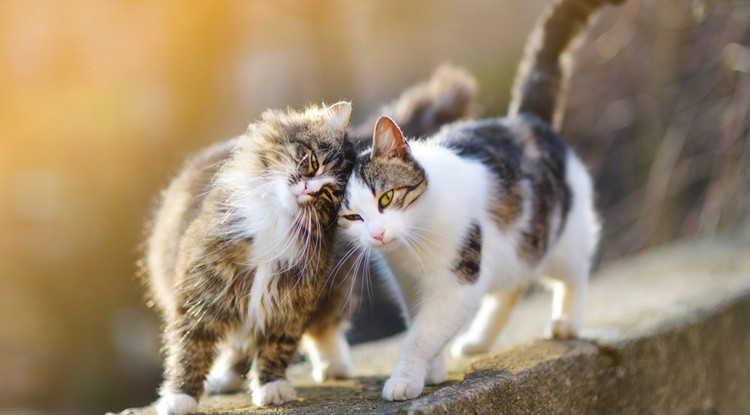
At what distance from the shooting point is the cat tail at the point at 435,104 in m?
2.64

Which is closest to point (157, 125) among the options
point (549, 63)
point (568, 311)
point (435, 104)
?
point (435, 104)

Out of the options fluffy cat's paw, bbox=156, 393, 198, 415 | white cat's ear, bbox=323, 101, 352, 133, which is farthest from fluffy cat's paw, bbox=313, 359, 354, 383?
white cat's ear, bbox=323, 101, 352, 133

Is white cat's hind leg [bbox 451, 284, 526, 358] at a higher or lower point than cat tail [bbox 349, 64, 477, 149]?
lower

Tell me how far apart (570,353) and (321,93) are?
4.02 m

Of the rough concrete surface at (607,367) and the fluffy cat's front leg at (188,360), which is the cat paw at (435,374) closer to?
A: the rough concrete surface at (607,367)

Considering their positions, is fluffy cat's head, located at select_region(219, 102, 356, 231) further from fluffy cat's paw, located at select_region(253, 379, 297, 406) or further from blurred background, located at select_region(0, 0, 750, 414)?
blurred background, located at select_region(0, 0, 750, 414)

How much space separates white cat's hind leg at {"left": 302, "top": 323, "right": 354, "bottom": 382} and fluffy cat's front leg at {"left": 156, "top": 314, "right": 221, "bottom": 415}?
0.48 meters

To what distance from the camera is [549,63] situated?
2746 millimetres

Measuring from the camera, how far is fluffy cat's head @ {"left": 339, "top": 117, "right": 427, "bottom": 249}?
1.77 m

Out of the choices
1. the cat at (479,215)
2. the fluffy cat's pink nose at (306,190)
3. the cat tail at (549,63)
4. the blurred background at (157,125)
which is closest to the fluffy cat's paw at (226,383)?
the cat at (479,215)

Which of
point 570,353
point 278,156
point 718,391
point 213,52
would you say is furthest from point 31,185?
point 718,391

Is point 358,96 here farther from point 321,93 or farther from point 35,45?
point 35,45

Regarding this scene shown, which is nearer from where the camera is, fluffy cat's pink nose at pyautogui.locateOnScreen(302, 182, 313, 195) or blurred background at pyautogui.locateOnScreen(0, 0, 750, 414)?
fluffy cat's pink nose at pyautogui.locateOnScreen(302, 182, 313, 195)

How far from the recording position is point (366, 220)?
1.78 meters
